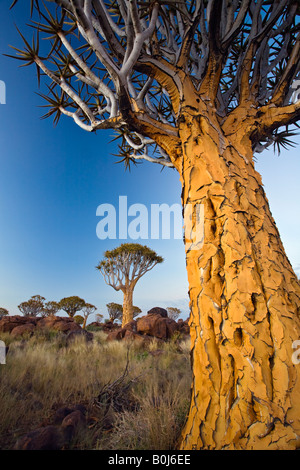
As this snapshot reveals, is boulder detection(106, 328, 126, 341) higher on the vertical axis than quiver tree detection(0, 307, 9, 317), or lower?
higher

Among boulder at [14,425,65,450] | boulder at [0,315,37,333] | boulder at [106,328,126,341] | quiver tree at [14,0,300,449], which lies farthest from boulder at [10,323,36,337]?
quiver tree at [14,0,300,449]

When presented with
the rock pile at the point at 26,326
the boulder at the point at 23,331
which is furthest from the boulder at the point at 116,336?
the boulder at the point at 23,331

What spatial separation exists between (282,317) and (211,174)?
1.43m

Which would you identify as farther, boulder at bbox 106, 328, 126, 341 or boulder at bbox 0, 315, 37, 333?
boulder at bbox 0, 315, 37, 333

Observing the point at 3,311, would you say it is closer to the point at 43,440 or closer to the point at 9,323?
the point at 9,323

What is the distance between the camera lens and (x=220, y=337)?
1669 millimetres

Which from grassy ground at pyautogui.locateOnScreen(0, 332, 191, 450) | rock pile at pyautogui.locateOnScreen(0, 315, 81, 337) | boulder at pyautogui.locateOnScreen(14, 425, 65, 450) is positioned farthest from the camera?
rock pile at pyautogui.locateOnScreen(0, 315, 81, 337)

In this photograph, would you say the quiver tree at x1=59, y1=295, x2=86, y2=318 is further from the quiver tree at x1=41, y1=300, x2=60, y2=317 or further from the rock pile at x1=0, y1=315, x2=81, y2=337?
the rock pile at x1=0, y1=315, x2=81, y2=337

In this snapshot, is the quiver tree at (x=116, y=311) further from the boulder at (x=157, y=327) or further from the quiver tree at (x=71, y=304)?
the boulder at (x=157, y=327)

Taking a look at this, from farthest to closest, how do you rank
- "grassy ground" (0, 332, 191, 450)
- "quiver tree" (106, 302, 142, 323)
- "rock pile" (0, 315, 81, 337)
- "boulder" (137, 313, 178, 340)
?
"quiver tree" (106, 302, 142, 323) → "boulder" (137, 313, 178, 340) → "rock pile" (0, 315, 81, 337) → "grassy ground" (0, 332, 191, 450)

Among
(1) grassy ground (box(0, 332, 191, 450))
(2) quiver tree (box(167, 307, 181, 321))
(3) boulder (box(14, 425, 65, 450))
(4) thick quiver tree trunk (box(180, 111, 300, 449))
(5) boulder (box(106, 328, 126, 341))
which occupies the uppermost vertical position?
(4) thick quiver tree trunk (box(180, 111, 300, 449))

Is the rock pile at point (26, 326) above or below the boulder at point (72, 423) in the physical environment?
below

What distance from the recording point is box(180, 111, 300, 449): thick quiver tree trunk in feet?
4.62

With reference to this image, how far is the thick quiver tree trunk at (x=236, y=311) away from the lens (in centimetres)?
141
